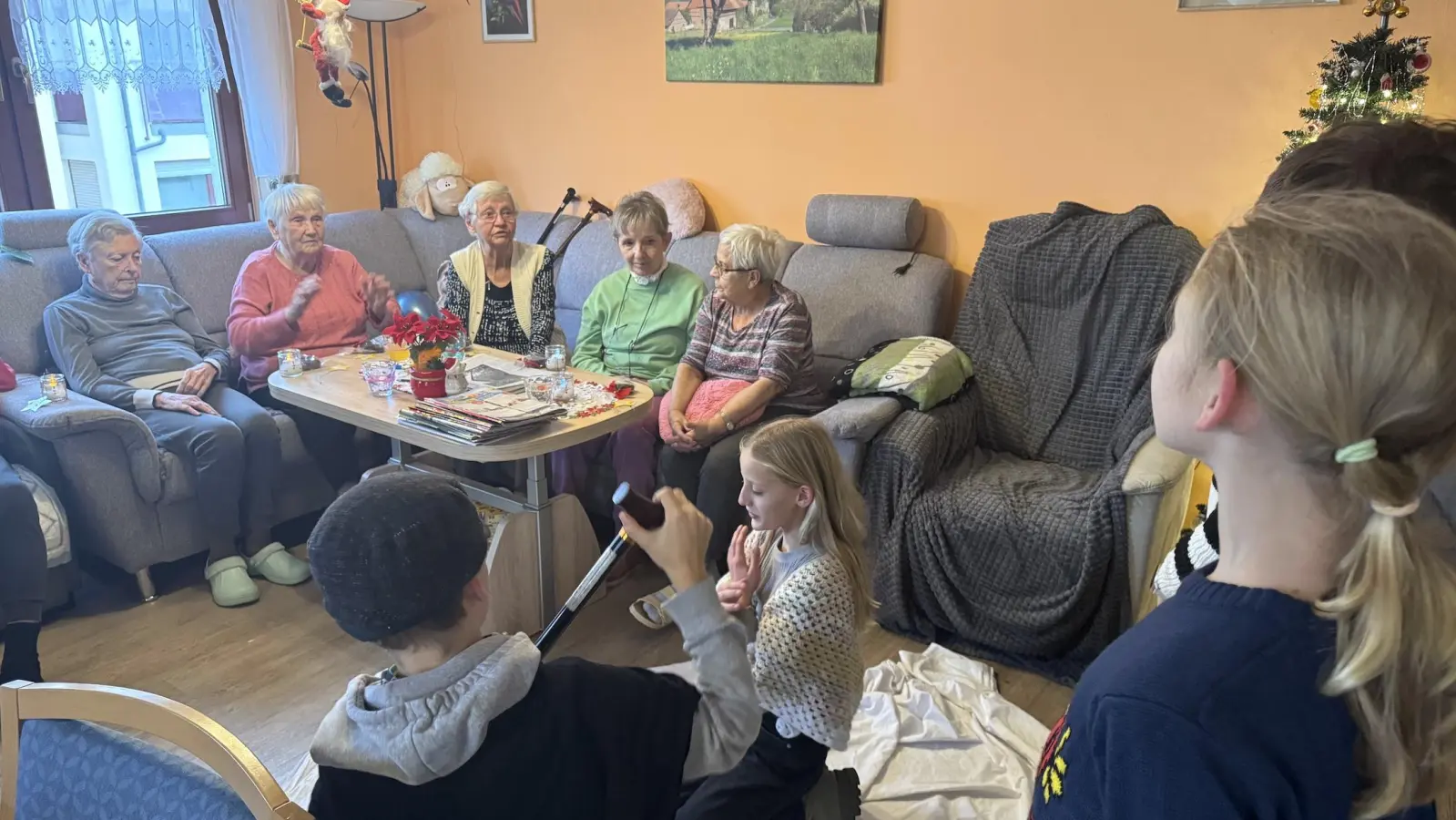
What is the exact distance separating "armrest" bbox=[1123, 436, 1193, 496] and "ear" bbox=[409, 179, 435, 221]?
3143 mm

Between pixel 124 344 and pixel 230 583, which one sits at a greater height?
pixel 124 344

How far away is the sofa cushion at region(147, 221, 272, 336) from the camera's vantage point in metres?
3.42

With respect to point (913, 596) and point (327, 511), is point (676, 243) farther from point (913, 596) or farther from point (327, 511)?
point (327, 511)

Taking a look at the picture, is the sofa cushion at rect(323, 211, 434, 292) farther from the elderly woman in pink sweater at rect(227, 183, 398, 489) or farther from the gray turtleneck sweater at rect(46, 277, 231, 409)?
the gray turtleneck sweater at rect(46, 277, 231, 409)

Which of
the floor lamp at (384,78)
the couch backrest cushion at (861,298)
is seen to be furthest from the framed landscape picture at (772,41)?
the floor lamp at (384,78)

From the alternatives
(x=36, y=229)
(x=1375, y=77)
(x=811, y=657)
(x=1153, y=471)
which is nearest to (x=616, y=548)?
(x=811, y=657)

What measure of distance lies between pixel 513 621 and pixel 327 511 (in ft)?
5.36

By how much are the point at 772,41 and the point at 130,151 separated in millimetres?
2578

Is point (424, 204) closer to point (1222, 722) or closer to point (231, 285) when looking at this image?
point (231, 285)

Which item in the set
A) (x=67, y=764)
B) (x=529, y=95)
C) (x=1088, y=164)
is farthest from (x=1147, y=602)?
(x=529, y=95)

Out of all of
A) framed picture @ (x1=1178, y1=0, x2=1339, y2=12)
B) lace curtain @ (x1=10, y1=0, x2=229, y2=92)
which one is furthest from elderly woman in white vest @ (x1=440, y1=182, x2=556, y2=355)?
framed picture @ (x1=1178, y1=0, x2=1339, y2=12)

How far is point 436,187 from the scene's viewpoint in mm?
4203

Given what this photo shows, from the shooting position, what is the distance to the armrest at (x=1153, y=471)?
7.24 ft

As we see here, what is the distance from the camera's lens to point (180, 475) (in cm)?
273
